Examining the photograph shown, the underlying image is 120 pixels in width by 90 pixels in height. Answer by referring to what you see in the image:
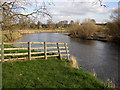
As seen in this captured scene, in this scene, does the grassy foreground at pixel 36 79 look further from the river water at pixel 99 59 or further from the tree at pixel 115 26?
the tree at pixel 115 26

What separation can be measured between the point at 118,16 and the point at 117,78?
1209 inches

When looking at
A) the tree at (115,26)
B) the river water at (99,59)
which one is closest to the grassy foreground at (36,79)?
the river water at (99,59)

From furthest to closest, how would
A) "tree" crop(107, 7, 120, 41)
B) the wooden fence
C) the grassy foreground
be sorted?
1. "tree" crop(107, 7, 120, 41)
2. the wooden fence
3. the grassy foreground

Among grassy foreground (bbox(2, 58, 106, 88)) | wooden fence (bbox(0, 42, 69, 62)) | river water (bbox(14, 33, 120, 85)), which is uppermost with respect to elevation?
wooden fence (bbox(0, 42, 69, 62))

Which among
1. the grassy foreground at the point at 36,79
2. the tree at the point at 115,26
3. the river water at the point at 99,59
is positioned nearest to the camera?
the grassy foreground at the point at 36,79

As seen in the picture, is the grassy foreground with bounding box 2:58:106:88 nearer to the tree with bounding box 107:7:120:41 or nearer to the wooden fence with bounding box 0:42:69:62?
the wooden fence with bounding box 0:42:69:62

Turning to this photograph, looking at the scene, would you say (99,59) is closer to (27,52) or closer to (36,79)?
(27,52)

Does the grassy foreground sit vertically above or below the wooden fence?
below

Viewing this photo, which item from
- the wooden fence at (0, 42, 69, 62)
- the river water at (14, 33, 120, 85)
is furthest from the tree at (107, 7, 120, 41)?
the wooden fence at (0, 42, 69, 62)

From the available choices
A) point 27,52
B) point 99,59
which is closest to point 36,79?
point 27,52

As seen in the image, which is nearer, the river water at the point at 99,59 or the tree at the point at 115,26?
the river water at the point at 99,59

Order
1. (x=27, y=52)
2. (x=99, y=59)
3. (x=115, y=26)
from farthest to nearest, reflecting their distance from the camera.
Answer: (x=115, y=26)
(x=99, y=59)
(x=27, y=52)

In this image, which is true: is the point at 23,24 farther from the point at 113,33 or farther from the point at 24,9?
the point at 113,33

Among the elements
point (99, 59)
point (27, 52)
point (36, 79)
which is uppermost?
point (27, 52)
